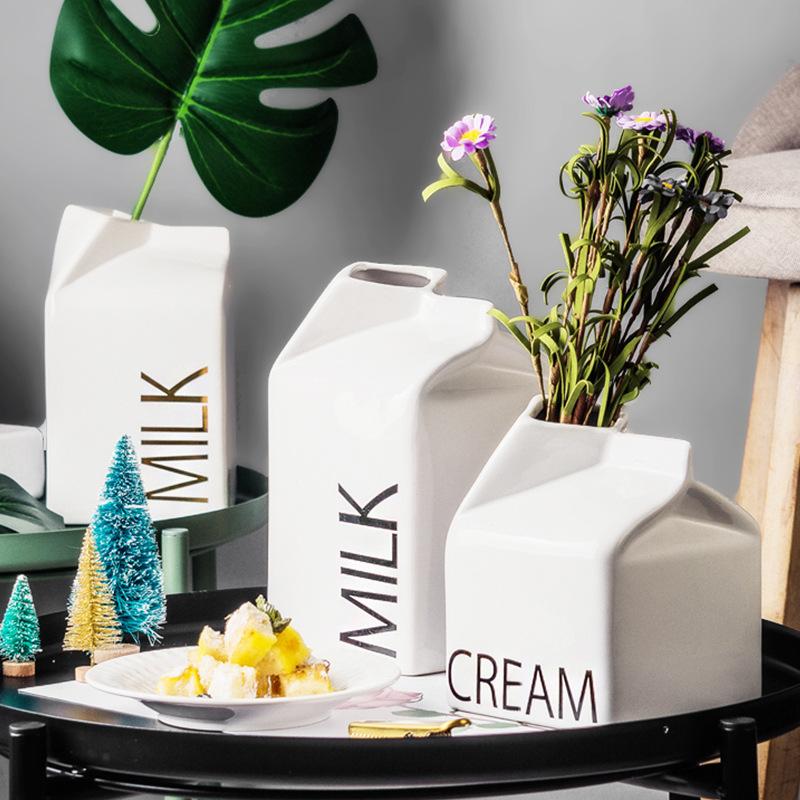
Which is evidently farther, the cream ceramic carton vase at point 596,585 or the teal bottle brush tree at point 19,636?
the teal bottle brush tree at point 19,636

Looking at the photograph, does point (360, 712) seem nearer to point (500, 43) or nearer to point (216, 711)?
point (216, 711)

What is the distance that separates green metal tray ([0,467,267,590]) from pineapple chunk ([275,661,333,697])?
51cm

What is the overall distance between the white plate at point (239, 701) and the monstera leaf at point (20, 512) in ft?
1.76

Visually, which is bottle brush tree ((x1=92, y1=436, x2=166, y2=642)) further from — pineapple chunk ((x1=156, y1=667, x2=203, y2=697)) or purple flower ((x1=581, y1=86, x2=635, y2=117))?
purple flower ((x1=581, y1=86, x2=635, y2=117))

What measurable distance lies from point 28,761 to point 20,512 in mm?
674

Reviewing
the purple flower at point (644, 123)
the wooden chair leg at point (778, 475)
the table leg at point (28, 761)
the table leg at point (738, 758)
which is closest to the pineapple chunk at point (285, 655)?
the table leg at point (28, 761)

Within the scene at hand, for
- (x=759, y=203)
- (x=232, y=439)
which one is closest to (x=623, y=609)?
(x=759, y=203)

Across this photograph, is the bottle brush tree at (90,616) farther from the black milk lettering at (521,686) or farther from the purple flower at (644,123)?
the purple flower at (644,123)

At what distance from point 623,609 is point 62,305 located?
0.78 metres

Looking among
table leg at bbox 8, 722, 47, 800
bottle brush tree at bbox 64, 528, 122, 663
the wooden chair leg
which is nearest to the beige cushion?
the wooden chair leg

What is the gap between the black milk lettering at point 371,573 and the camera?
0.83 m

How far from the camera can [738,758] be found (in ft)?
2.16

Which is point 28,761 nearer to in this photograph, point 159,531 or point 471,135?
point 471,135

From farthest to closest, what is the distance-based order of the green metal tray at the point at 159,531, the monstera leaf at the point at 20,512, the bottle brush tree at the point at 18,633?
the monstera leaf at the point at 20,512 < the green metal tray at the point at 159,531 < the bottle brush tree at the point at 18,633
